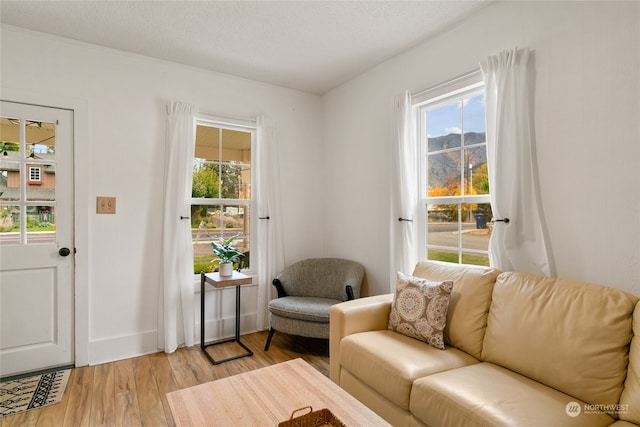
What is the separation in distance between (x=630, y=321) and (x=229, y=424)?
170 cm

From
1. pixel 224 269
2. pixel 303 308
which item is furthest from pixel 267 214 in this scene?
pixel 303 308

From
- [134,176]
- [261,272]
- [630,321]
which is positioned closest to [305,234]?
[261,272]

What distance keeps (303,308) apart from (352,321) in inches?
32.2

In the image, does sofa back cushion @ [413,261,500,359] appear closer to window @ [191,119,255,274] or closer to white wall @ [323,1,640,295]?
white wall @ [323,1,640,295]

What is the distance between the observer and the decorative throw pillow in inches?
78.5

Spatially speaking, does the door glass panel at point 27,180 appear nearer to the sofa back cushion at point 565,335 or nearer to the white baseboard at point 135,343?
the white baseboard at point 135,343

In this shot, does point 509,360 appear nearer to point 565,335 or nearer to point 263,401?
point 565,335

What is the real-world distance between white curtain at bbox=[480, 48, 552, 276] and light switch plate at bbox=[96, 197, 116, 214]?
2959 millimetres

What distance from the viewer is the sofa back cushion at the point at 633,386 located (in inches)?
50.9

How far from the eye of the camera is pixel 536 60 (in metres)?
2.06

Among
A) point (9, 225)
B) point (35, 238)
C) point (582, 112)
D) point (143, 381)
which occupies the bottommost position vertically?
point (143, 381)

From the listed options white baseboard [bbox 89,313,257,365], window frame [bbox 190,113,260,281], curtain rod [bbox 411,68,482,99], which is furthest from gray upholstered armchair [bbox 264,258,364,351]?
curtain rod [bbox 411,68,482,99]

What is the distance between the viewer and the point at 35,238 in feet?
8.66

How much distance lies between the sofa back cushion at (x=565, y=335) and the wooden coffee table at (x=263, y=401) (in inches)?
32.4
